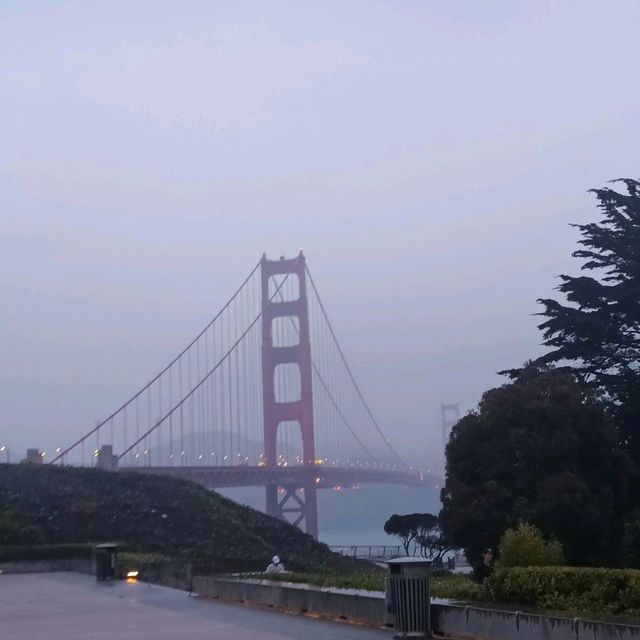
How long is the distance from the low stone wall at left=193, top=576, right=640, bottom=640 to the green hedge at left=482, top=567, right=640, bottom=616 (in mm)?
571

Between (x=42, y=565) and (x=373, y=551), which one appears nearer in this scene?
(x=42, y=565)

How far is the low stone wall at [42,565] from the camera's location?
2600 centimetres

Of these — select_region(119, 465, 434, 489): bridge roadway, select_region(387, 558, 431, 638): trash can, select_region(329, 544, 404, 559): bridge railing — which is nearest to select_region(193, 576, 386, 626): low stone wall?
select_region(387, 558, 431, 638): trash can

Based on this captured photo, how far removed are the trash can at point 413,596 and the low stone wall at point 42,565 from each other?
16211 mm

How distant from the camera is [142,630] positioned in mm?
12633

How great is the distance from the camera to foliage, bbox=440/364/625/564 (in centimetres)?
1873

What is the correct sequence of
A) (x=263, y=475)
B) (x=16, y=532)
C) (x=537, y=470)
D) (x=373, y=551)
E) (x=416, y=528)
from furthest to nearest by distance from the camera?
(x=263, y=475) < (x=373, y=551) < (x=416, y=528) < (x=16, y=532) < (x=537, y=470)

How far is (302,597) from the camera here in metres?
13.6

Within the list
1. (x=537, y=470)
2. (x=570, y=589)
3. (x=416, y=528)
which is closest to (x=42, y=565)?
(x=537, y=470)

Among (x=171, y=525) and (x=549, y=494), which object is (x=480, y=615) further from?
(x=171, y=525)

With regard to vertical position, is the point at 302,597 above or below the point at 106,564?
below

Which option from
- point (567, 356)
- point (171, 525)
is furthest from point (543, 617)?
point (171, 525)

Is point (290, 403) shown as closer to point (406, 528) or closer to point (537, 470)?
point (406, 528)

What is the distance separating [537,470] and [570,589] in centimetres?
915
